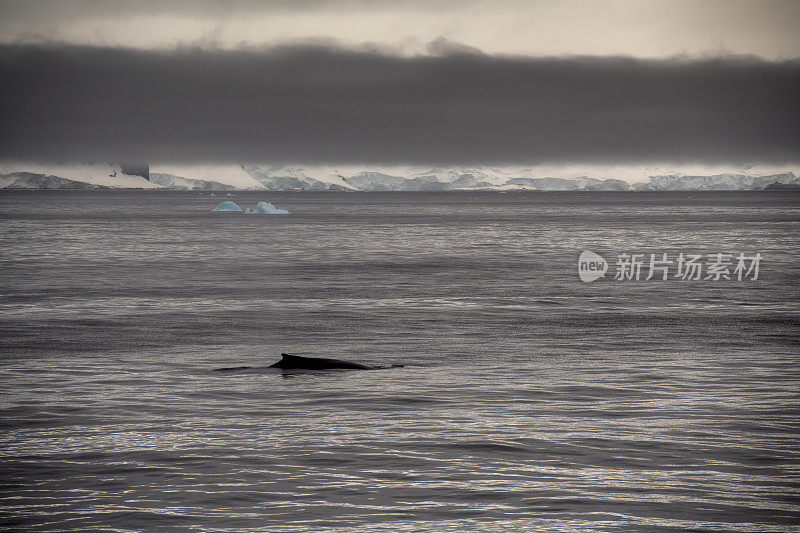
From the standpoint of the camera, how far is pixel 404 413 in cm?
1994

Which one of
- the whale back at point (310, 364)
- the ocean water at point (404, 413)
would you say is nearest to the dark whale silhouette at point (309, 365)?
the whale back at point (310, 364)


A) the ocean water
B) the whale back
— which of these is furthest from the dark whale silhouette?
the ocean water

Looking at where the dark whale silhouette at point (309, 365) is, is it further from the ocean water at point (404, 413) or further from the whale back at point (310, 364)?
the ocean water at point (404, 413)

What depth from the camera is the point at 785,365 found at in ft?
84.6

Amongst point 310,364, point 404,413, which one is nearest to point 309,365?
point 310,364

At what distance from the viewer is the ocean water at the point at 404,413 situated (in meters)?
A: 14.0

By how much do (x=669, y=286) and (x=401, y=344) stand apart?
86.6 feet

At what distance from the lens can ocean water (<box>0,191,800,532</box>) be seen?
14.0 meters

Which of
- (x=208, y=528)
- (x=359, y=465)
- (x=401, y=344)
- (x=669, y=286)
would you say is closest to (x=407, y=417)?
(x=359, y=465)

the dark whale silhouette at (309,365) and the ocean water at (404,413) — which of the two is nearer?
the ocean water at (404,413)

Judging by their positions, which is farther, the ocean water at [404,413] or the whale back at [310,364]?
the whale back at [310,364]

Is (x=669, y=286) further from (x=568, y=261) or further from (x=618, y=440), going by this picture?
(x=618, y=440)

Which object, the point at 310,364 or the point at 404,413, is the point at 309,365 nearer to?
the point at 310,364

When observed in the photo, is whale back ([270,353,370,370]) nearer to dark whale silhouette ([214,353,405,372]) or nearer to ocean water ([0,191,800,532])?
dark whale silhouette ([214,353,405,372])
